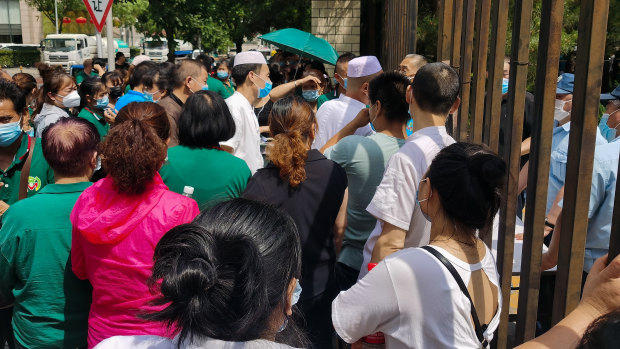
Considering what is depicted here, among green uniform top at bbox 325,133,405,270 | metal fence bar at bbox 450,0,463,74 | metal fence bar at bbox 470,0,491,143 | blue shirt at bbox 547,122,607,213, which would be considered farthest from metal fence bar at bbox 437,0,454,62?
green uniform top at bbox 325,133,405,270

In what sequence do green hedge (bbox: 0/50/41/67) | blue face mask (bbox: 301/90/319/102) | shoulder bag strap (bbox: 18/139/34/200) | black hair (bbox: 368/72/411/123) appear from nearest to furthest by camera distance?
1. black hair (bbox: 368/72/411/123)
2. shoulder bag strap (bbox: 18/139/34/200)
3. blue face mask (bbox: 301/90/319/102)
4. green hedge (bbox: 0/50/41/67)

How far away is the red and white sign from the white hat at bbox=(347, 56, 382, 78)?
3.61 metres

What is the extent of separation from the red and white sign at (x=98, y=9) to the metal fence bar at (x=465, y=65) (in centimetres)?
476

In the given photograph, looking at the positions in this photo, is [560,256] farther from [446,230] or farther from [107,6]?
[107,6]

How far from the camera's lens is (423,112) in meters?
2.98

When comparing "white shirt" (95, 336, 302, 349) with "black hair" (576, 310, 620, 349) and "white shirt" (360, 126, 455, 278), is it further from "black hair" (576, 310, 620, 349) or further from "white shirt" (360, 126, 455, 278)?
"white shirt" (360, 126, 455, 278)

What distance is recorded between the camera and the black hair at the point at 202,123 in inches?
140

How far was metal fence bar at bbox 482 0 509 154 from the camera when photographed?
2729mm

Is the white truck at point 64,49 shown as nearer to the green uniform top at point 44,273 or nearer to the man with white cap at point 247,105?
the man with white cap at point 247,105

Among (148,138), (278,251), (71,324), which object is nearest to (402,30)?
(148,138)

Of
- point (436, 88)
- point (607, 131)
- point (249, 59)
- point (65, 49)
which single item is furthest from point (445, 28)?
point (65, 49)

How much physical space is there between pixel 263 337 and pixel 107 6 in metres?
6.40

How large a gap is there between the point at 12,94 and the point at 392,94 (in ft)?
7.97

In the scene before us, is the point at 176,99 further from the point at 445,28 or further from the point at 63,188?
the point at 63,188
